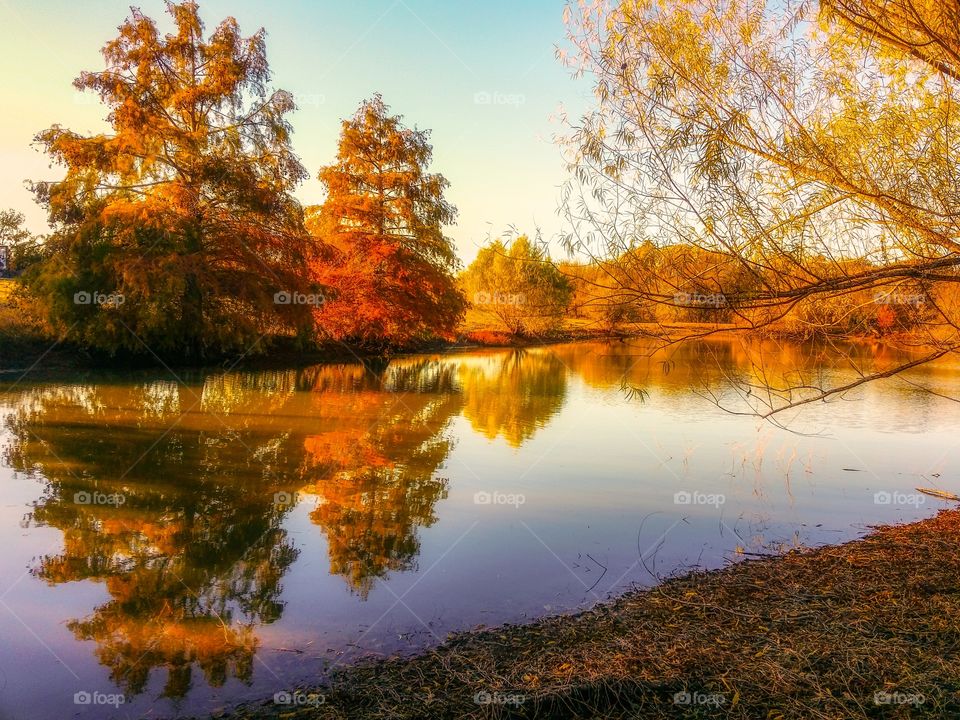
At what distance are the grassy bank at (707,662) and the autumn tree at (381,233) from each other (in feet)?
67.7

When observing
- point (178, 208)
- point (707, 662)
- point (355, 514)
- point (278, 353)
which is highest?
point (178, 208)

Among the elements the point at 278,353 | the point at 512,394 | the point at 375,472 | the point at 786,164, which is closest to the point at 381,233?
the point at 278,353

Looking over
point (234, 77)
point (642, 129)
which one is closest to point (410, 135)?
point (234, 77)

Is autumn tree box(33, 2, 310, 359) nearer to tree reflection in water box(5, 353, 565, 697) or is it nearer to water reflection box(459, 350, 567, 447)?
tree reflection in water box(5, 353, 565, 697)

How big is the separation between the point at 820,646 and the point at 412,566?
3.01 m

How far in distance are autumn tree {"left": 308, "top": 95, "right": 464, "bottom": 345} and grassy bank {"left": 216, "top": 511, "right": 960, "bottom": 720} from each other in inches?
813

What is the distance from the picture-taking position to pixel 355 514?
700 centimetres

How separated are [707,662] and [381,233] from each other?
23490mm

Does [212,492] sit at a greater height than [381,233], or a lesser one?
lesser

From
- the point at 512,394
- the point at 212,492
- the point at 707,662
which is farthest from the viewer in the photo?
the point at 512,394

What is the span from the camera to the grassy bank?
10.5 ft

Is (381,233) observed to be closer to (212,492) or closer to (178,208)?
(178,208)

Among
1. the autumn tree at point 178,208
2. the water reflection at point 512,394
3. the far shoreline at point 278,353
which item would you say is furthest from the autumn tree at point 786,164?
the autumn tree at point 178,208

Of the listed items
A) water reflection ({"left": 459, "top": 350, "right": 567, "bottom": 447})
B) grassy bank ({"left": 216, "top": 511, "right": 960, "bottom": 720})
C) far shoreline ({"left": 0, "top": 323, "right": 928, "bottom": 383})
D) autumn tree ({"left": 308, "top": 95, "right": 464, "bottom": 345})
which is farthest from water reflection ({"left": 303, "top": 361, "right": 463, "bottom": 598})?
autumn tree ({"left": 308, "top": 95, "right": 464, "bottom": 345})
